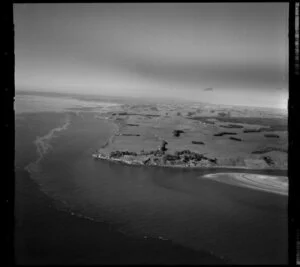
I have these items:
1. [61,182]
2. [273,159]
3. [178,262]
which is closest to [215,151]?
[273,159]

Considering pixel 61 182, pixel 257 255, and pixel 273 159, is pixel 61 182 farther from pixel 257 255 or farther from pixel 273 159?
pixel 273 159

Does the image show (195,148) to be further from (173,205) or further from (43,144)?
(43,144)

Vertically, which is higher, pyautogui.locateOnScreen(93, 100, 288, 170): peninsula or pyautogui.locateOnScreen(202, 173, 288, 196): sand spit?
pyautogui.locateOnScreen(93, 100, 288, 170): peninsula

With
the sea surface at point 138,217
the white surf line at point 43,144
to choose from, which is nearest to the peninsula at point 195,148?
the sea surface at point 138,217

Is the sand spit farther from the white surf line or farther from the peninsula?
the white surf line

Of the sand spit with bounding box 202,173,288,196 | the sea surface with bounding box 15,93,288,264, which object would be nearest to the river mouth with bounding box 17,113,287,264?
the sea surface with bounding box 15,93,288,264

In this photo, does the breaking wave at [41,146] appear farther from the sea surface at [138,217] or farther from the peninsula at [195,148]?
the peninsula at [195,148]
